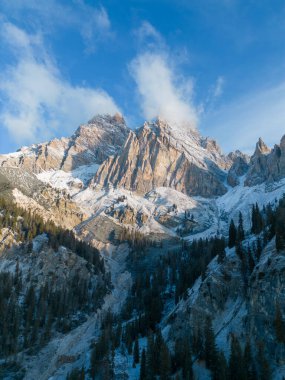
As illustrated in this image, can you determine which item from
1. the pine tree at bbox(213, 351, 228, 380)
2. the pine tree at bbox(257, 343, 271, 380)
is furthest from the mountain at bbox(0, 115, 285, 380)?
the pine tree at bbox(213, 351, 228, 380)

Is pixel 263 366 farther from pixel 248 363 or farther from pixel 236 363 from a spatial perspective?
pixel 236 363

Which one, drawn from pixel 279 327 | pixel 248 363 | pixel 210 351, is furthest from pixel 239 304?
pixel 248 363

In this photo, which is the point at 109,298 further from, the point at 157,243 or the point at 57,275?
the point at 157,243

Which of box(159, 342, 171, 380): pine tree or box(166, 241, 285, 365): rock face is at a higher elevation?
box(166, 241, 285, 365): rock face

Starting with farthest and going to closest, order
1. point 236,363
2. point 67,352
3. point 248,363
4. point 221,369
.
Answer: point 67,352 → point 221,369 → point 248,363 → point 236,363

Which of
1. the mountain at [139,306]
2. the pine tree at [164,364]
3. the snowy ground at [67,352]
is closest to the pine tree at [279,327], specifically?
the mountain at [139,306]

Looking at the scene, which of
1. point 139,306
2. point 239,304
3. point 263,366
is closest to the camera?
point 263,366

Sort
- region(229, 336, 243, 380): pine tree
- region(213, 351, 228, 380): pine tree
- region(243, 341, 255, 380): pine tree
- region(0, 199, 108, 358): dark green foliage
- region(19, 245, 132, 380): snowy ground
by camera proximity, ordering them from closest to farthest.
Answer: region(243, 341, 255, 380): pine tree
region(229, 336, 243, 380): pine tree
region(213, 351, 228, 380): pine tree
region(19, 245, 132, 380): snowy ground
region(0, 199, 108, 358): dark green foliage

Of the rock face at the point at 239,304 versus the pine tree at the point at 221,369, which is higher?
the rock face at the point at 239,304

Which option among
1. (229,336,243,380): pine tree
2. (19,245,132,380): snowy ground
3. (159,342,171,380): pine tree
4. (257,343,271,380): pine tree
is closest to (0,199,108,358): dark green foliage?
(19,245,132,380): snowy ground

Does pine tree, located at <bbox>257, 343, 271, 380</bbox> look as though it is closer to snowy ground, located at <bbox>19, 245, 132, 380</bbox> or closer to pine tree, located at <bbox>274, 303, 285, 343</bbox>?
pine tree, located at <bbox>274, 303, 285, 343</bbox>

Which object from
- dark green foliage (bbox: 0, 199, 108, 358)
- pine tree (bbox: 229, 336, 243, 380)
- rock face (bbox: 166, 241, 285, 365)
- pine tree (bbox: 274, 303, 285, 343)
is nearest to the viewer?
pine tree (bbox: 229, 336, 243, 380)

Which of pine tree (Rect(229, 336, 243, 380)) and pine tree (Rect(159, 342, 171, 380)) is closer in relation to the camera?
pine tree (Rect(229, 336, 243, 380))

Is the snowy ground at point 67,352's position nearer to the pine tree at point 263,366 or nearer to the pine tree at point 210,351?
the pine tree at point 210,351
